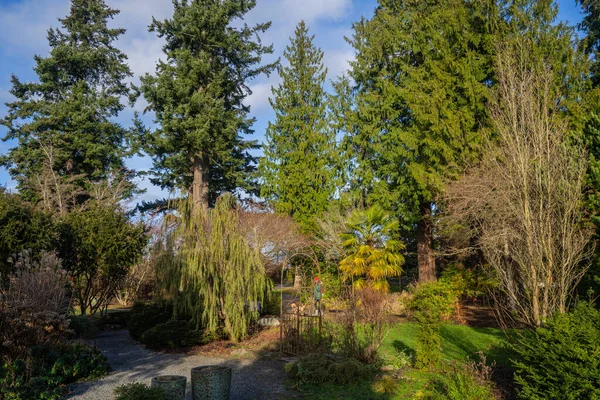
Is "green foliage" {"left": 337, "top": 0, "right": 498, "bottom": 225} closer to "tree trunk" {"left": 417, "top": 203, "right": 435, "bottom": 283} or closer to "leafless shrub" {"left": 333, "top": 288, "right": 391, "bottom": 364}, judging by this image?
"tree trunk" {"left": 417, "top": 203, "right": 435, "bottom": 283}

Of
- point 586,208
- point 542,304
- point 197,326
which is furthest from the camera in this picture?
point 197,326

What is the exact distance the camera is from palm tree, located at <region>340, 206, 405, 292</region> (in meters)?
14.9

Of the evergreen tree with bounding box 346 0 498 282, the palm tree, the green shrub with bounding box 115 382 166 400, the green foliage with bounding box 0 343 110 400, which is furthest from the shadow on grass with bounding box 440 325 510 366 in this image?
the green foliage with bounding box 0 343 110 400

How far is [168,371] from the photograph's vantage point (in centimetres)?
868

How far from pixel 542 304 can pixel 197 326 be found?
7.86 meters

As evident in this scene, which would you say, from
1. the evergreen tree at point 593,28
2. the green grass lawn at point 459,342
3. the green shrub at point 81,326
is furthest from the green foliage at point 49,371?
the evergreen tree at point 593,28

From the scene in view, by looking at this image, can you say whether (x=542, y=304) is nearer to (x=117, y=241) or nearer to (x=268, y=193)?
(x=117, y=241)

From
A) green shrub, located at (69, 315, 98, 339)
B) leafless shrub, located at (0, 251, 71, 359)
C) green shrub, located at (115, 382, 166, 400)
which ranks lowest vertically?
green shrub, located at (115, 382, 166, 400)

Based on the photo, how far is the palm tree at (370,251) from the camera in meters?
14.9

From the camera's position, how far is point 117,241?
1279 centimetres

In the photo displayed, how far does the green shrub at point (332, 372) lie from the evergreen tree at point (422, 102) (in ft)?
31.1

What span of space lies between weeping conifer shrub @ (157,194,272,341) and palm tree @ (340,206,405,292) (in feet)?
14.5

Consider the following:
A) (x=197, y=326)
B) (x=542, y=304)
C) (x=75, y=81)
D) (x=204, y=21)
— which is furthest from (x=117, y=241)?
(x=75, y=81)

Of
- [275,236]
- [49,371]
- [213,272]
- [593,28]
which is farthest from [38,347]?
[593,28]
